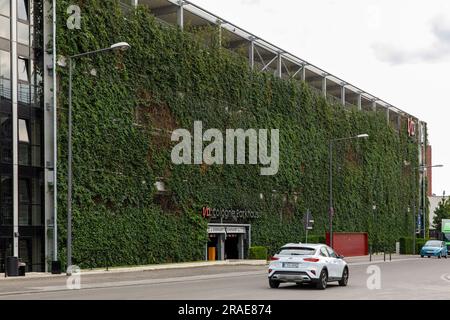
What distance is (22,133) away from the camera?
34562 millimetres

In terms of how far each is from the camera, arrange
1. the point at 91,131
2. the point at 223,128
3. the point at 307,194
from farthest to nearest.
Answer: the point at 307,194, the point at 223,128, the point at 91,131

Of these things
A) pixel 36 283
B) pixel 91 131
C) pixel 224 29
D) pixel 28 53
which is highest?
pixel 224 29

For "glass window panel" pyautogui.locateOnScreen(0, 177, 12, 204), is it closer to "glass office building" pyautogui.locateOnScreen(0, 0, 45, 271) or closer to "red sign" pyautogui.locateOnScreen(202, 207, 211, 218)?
"glass office building" pyautogui.locateOnScreen(0, 0, 45, 271)

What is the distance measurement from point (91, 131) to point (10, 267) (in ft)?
32.8

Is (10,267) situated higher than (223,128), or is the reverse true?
(223,128)

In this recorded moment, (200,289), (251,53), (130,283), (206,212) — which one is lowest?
(130,283)

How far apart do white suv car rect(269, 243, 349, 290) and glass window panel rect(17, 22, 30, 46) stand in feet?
58.8

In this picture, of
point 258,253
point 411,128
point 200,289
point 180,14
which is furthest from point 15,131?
point 411,128

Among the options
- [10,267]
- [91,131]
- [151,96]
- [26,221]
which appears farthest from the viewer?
[151,96]

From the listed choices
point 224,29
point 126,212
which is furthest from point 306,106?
point 126,212

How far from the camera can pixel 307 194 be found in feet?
203

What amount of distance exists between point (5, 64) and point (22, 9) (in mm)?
3279

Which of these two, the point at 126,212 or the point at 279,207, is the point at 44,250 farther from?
the point at 279,207

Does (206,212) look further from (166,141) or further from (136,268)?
(136,268)
